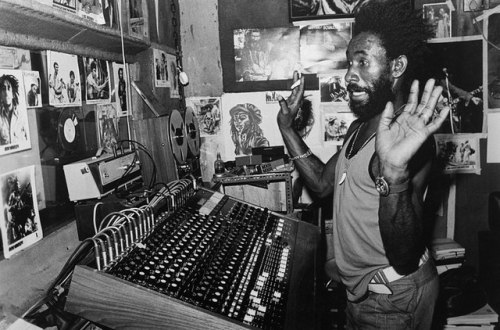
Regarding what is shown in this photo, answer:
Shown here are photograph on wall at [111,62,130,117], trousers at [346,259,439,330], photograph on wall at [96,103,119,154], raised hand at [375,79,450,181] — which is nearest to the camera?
raised hand at [375,79,450,181]

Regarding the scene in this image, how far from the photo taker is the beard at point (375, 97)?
183 centimetres

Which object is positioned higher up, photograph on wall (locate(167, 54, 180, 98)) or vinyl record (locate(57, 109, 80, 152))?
photograph on wall (locate(167, 54, 180, 98))

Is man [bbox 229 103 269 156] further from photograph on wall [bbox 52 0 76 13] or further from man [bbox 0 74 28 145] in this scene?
man [bbox 0 74 28 145]

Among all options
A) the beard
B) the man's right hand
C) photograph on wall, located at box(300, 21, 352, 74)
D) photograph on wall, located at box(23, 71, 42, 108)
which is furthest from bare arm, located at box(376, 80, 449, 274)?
photograph on wall, located at box(300, 21, 352, 74)

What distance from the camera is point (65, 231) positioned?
66.6 inches

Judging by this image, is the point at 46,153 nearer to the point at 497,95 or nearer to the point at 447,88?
the point at 447,88

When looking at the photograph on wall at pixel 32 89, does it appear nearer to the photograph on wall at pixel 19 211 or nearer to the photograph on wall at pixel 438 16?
the photograph on wall at pixel 19 211

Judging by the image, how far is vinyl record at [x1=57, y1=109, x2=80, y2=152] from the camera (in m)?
1.75

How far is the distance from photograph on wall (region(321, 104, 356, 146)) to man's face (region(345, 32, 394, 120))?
58.5 inches

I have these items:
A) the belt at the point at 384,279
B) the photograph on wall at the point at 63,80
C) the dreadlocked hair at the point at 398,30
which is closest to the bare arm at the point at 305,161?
the dreadlocked hair at the point at 398,30

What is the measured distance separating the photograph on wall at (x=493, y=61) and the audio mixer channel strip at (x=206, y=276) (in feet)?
7.06

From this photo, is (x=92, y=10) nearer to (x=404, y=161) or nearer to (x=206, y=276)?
(x=206, y=276)

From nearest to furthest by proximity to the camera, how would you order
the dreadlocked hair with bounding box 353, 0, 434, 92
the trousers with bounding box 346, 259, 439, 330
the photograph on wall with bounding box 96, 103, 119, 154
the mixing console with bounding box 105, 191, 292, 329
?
the mixing console with bounding box 105, 191, 292, 329
the trousers with bounding box 346, 259, 439, 330
the dreadlocked hair with bounding box 353, 0, 434, 92
the photograph on wall with bounding box 96, 103, 119, 154

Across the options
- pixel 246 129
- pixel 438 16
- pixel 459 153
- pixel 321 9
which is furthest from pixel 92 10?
pixel 459 153
